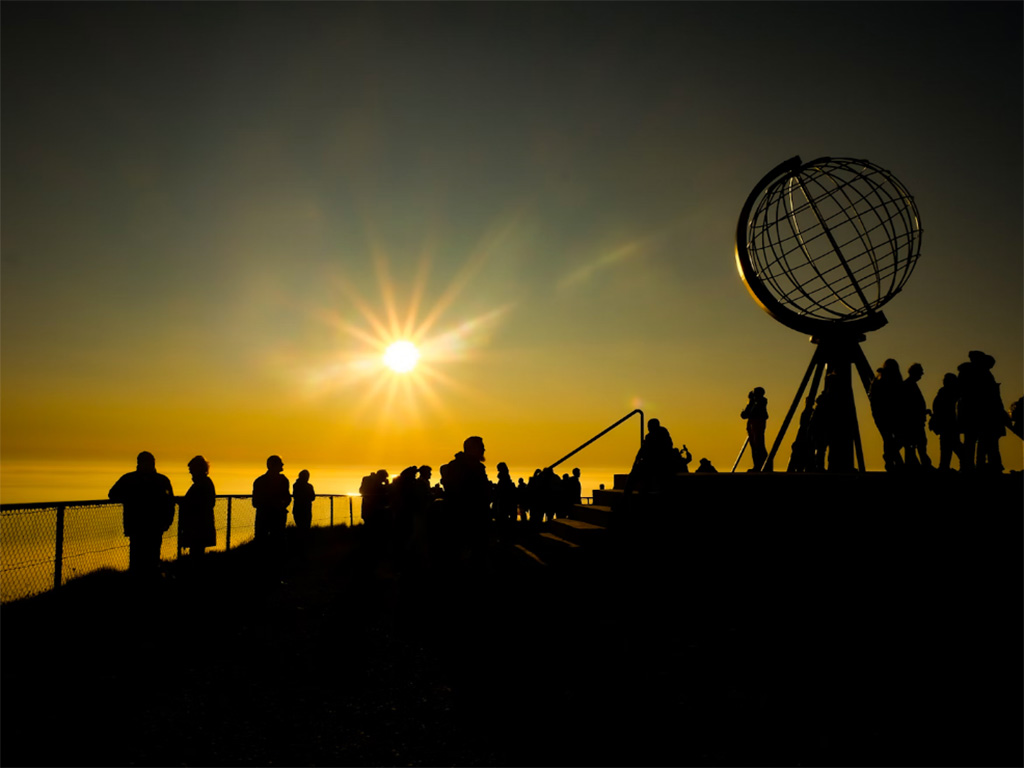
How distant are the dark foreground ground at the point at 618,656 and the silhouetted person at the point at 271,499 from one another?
310 cm

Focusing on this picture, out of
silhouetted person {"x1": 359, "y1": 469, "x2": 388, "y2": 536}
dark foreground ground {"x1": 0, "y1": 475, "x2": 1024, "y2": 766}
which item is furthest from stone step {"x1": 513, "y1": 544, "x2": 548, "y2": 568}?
silhouetted person {"x1": 359, "y1": 469, "x2": 388, "y2": 536}

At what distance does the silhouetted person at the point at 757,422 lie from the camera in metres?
12.6

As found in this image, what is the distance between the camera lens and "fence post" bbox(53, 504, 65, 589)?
7.39 meters

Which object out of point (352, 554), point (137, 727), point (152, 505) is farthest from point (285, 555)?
point (137, 727)

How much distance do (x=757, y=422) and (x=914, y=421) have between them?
14.1 feet

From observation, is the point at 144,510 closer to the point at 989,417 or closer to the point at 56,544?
the point at 56,544

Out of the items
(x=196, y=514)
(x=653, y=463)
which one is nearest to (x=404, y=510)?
(x=196, y=514)

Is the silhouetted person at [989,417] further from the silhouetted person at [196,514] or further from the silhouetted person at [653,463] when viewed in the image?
the silhouetted person at [196,514]

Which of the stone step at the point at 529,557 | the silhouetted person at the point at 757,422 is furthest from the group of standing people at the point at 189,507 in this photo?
the silhouetted person at the point at 757,422

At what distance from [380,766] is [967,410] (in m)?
8.26

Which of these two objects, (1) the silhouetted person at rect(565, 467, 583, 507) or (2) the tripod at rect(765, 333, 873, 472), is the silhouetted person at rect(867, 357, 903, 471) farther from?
(1) the silhouetted person at rect(565, 467, 583, 507)

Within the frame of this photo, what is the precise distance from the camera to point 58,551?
7473 millimetres

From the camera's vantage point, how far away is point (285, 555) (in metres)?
13.9

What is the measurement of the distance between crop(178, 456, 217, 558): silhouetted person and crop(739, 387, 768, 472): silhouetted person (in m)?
9.72
